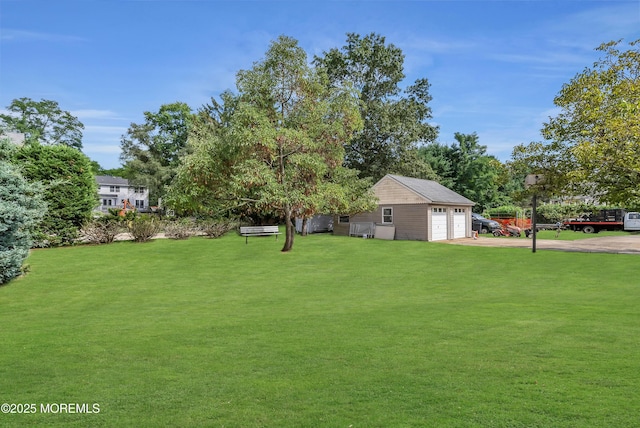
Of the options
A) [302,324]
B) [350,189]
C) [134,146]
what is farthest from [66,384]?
[134,146]

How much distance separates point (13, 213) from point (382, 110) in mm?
35838

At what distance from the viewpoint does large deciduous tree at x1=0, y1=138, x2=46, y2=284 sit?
12.8m

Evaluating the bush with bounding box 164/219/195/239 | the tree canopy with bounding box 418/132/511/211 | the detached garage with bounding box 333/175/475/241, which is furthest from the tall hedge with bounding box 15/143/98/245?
the tree canopy with bounding box 418/132/511/211

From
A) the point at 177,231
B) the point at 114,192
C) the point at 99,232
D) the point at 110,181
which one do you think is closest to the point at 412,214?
the point at 177,231

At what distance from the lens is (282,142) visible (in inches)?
877

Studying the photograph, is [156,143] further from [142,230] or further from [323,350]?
[323,350]

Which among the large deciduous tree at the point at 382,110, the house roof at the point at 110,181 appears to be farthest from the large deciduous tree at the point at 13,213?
the house roof at the point at 110,181

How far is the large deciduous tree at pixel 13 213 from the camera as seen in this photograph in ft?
42.1

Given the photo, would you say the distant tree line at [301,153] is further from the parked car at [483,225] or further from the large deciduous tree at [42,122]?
the large deciduous tree at [42,122]

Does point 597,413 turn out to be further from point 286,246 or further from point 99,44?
point 99,44

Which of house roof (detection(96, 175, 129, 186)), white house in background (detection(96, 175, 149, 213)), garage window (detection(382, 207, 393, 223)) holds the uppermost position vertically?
house roof (detection(96, 175, 129, 186))

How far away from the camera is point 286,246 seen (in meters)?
22.7

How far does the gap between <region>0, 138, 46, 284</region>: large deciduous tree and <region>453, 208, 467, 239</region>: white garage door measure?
93.7ft

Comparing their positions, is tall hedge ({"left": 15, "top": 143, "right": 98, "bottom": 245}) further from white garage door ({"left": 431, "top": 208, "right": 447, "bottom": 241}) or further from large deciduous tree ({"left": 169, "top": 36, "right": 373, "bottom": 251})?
white garage door ({"left": 431, "top": 208, "right": 447, "bottom": 241})
